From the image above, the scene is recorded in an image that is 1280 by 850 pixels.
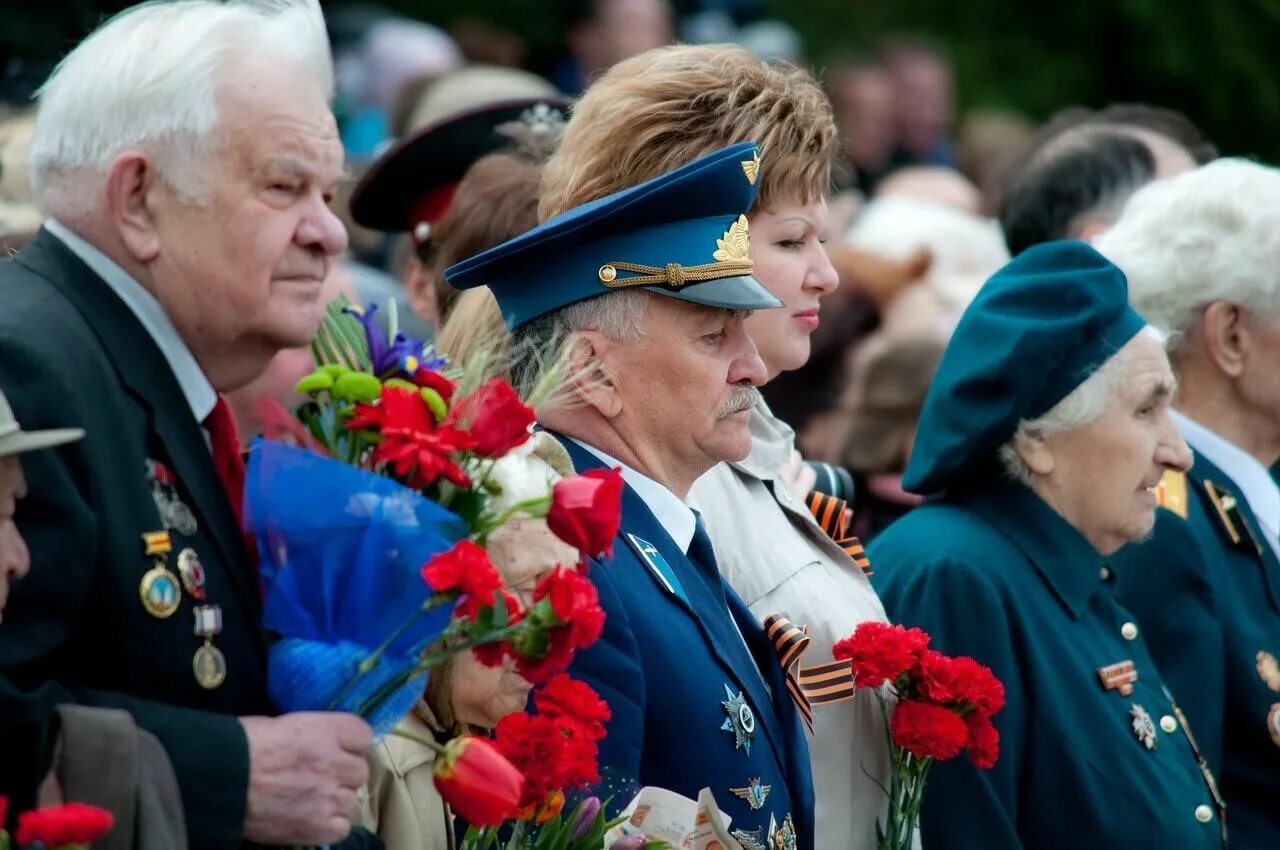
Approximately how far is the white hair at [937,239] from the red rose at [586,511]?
18.7ft

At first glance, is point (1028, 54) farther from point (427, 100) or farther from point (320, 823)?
point (320, 823)

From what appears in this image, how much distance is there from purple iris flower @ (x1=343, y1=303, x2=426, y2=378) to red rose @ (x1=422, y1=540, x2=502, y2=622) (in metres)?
0.42

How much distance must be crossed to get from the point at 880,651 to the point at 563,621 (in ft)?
3.71

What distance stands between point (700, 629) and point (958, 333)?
1405 mm

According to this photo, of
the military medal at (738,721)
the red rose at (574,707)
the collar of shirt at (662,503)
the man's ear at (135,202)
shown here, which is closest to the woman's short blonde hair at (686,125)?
the collar of shirt at (662,503)

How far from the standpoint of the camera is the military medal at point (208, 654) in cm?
317

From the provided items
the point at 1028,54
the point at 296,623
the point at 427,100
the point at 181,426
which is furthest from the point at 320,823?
the point at 1028,54

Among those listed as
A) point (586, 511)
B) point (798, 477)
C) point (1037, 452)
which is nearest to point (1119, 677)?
point (1037, 452)

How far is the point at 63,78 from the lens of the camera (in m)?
3.35

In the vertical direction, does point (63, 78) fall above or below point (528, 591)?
above

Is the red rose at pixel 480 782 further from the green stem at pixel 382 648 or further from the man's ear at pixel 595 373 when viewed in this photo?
the man's ear at pixel 595 373

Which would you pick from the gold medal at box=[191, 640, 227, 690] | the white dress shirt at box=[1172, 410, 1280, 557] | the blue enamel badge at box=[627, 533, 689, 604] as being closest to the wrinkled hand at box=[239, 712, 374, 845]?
the gold medal at box=[191, 640, 227, 690]

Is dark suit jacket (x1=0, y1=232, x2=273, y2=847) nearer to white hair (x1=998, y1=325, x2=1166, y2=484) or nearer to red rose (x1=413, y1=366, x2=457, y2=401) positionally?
red rose (x1=413, y1=366, x2=457, y2=401)

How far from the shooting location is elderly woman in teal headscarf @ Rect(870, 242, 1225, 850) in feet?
15.5
